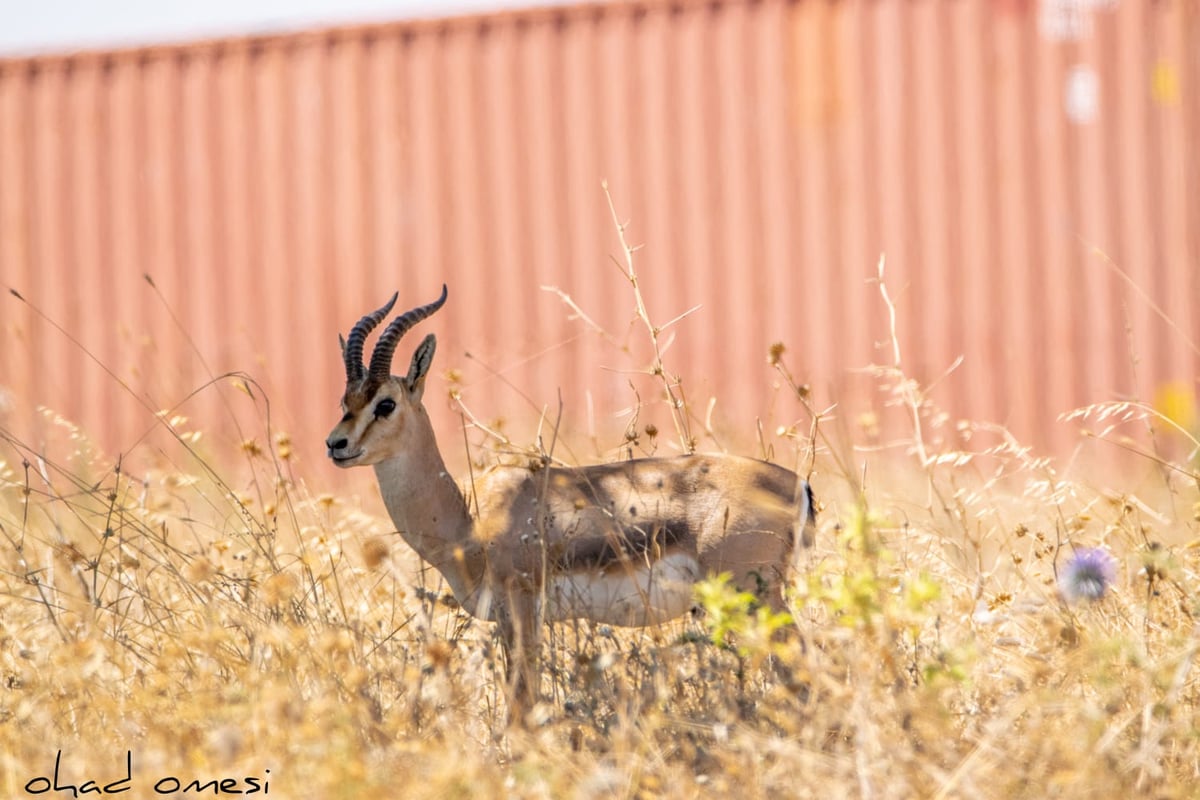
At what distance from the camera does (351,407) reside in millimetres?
4148

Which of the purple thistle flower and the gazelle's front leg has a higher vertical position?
the purple thistle flower

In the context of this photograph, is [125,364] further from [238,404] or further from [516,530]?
[516,530]

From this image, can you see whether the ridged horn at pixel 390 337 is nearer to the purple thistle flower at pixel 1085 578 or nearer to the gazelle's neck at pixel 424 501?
the gazelle's neck at pixel 424 501

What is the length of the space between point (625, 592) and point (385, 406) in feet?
3.05

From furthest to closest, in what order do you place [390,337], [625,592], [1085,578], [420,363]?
[420,363] → [390,337] → [625,592] → [1085,578]

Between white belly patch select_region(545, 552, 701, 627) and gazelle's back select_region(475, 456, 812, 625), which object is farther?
gazelle's back select_region(475, 456, 812, 625)

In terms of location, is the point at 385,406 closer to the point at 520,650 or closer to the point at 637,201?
the point at 520,650

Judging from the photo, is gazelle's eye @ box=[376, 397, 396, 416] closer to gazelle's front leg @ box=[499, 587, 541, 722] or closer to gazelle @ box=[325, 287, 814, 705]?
→ gazelle @ box=[325, 287, 814, 705]

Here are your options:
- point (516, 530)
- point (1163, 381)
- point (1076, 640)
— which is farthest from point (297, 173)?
point (1076, 640)

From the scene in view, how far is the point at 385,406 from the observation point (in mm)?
4207

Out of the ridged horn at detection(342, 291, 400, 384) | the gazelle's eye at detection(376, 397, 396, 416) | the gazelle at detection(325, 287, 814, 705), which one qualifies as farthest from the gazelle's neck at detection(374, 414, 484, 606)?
the ridged horn at detection(342, 291, 400, 384)

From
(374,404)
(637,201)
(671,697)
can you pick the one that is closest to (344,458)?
(374,404)

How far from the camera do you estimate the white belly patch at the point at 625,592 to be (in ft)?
12.4

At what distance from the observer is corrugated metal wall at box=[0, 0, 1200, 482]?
9344 millimetres
